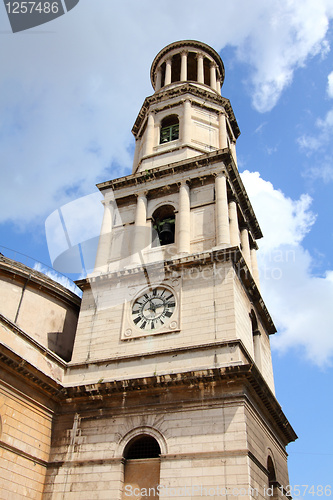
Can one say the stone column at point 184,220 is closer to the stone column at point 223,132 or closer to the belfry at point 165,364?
the belfry at point 165,364

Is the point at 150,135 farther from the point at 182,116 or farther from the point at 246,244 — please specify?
the point at 246,244

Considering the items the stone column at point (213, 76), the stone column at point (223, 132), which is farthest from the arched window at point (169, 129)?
the stone column at point (213, 76)

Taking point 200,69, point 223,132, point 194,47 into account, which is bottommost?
point 223,132

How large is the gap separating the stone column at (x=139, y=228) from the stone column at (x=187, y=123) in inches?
202

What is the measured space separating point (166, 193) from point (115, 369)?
1147cm

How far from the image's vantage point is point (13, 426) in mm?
17562

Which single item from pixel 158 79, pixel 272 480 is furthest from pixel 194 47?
pixel 272 480

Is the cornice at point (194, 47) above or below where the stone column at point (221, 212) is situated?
above

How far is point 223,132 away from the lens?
105 ft

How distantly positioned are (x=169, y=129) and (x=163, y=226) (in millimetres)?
9218

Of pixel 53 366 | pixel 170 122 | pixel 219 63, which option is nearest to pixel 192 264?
pixel 53 366

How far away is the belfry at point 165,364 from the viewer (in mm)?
17328

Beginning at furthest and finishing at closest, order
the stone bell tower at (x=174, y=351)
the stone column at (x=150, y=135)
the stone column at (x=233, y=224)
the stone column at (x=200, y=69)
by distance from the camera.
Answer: the stone column at (x=200, y=69) → the stone column at (x=150, y=135) → the stone column at (x=233, y=224) → the stone bell tower at (x=174, y=351)

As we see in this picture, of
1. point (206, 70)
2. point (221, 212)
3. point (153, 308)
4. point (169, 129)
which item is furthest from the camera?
point (206, 70)
